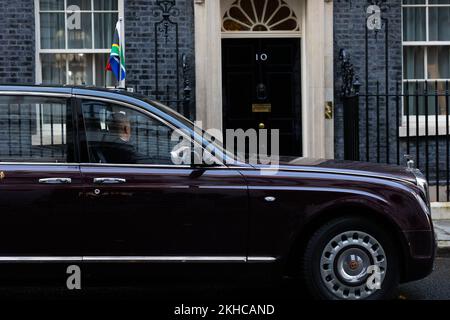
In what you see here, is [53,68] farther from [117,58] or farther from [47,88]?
[47,88]

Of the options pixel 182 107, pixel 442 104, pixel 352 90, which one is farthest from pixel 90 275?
pixel 442 104

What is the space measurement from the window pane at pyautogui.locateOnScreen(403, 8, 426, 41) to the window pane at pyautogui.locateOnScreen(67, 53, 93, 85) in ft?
16.6

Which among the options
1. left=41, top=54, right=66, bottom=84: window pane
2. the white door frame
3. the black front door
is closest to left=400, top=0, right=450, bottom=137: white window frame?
the white door frame

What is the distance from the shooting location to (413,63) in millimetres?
11188

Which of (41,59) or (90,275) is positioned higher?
(41,59)

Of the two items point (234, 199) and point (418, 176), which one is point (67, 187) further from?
point (418, 176)

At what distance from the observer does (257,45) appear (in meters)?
11.1

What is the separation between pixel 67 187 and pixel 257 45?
665 centimetres

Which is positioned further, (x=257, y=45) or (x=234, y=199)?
(x=257, y=45)

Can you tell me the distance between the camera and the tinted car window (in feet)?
16.8

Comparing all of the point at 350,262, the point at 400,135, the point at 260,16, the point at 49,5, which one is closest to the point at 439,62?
the point at 400,135

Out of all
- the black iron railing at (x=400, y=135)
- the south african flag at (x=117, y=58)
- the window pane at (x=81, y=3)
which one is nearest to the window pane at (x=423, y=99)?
the black iron railing at (x=400, y=135)

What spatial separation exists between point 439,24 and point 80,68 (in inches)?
227

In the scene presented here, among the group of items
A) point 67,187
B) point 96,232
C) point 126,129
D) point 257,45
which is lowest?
point 96,232
